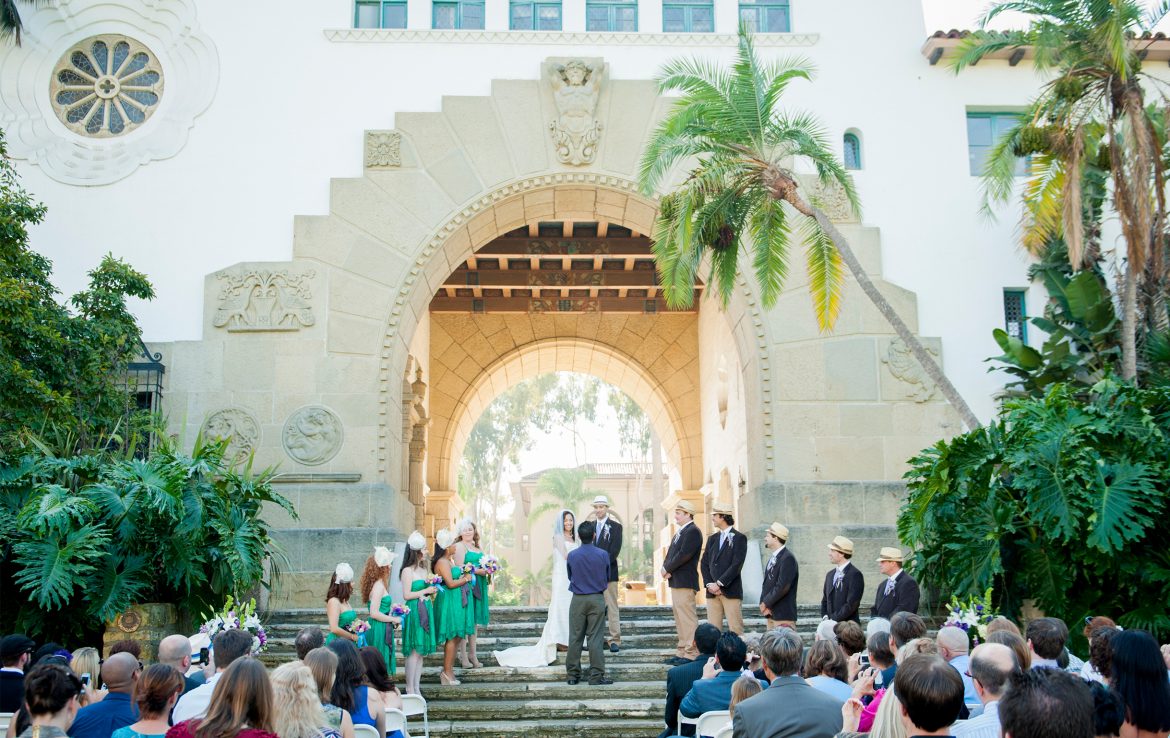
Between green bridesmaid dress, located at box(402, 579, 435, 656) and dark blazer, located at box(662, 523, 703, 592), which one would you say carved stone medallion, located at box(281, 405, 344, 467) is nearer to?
green bridesmaid dress, located at box(402, 579, 435, 656)

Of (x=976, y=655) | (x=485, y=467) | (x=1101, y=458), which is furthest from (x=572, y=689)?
(x=485, y=467)

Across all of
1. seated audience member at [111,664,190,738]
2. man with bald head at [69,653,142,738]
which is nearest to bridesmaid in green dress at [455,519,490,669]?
man with bald head at [69,653,142,738]

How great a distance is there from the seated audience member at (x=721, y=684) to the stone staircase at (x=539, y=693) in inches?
136

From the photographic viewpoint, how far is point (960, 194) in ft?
52.7

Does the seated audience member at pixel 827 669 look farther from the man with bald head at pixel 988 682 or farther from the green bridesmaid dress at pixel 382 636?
the green bridesmaid dress at pixel 382 636

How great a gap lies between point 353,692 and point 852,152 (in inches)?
479

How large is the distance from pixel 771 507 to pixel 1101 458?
4.75m

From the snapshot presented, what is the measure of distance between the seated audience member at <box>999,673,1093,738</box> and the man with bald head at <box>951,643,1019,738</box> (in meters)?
1.10

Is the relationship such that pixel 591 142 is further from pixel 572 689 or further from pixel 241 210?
pixel 572 689

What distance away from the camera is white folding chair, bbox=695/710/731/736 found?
6402 millimetres

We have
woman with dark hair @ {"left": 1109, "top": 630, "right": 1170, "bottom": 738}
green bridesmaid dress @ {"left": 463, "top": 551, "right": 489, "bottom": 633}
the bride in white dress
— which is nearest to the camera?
woman with dark hair @ {"left": 1109, "top": 630, "right": 1170, "bottom": 738}

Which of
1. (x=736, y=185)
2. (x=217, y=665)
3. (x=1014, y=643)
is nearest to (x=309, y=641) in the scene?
(x=217, y=665)

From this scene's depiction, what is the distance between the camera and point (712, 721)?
6.41 m

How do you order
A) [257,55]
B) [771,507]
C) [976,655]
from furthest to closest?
[257,55]
[771,507]
[976,655]
